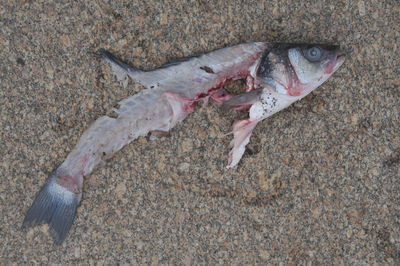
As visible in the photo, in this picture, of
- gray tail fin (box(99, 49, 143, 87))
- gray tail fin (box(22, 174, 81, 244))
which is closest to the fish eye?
gray tail fin (box(99, 49, 143, 87))

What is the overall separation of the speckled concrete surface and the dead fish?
0.38 ft

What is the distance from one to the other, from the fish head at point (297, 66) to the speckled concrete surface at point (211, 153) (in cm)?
21

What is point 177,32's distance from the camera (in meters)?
2.69

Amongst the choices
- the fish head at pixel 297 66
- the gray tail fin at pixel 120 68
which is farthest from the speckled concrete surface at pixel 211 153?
the fish head at pixel 297 66

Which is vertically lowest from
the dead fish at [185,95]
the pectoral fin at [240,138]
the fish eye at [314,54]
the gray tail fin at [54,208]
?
the gray tail fin at [54,208]

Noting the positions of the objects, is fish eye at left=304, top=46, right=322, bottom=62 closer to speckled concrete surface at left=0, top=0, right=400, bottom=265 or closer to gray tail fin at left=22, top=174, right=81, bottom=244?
speckled concrete surface at left=0, top=0, right=400, bottom=265

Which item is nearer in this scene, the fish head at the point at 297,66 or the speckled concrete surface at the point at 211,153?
the fish head at the point at 297,66

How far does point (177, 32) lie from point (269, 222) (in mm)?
1415

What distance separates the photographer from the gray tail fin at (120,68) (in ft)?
8.60

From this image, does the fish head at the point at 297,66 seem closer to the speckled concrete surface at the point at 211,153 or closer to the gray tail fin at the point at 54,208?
the speckled concrete surface at the point at 211,153

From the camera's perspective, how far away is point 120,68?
2631mm

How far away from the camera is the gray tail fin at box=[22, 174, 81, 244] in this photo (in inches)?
102

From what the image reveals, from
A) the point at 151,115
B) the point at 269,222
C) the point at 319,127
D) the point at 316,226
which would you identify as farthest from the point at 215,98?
the point at 316,226

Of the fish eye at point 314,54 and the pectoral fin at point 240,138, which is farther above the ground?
the fish eye at point 314,54
